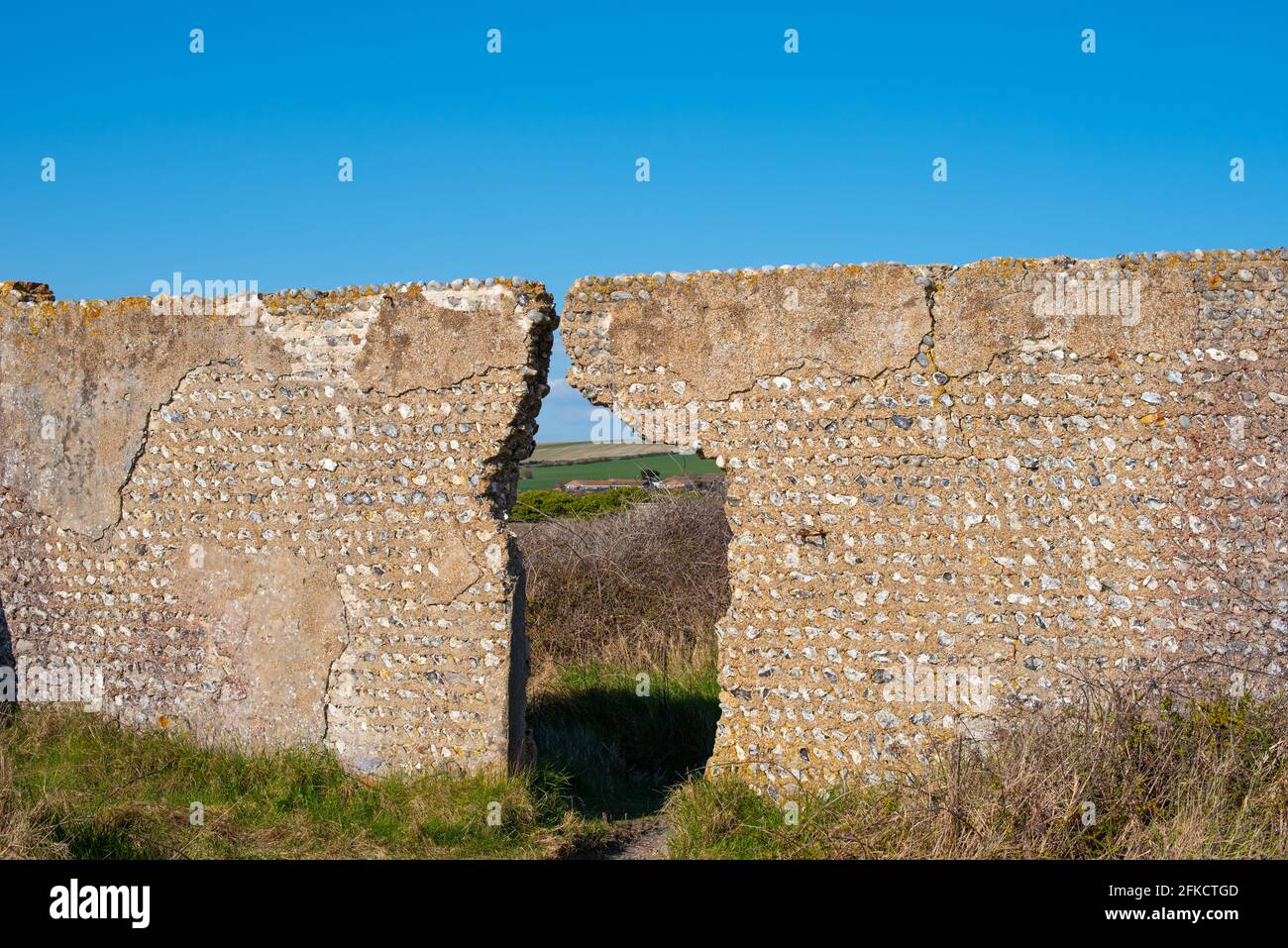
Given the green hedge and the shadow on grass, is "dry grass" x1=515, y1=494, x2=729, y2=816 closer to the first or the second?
the shadow on grass

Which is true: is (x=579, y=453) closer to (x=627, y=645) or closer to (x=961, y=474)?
(x=627, y=645)

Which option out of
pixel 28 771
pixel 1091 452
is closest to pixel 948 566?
pixel 1091 452

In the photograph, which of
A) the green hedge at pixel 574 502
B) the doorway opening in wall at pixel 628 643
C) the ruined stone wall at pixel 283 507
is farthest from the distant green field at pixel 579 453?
the ruined stone wall at pixel 283 507

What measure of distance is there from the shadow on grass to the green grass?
544mm

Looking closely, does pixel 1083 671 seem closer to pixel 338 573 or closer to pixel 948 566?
pixel 948 566

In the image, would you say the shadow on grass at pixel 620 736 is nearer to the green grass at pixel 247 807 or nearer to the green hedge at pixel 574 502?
the green grass at pixel 247 807

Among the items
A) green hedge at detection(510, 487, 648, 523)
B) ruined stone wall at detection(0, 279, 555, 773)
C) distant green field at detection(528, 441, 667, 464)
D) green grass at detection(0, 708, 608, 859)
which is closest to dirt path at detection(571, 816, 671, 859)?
green grass at detection(0, 708, 608, 859)

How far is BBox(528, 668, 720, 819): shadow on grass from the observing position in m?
7.20

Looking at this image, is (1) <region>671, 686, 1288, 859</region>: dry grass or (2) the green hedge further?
(2) the green hedge

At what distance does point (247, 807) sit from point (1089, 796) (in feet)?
15.1

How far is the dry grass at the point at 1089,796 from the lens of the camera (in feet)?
16.4

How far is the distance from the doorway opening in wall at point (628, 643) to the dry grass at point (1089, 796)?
191cm

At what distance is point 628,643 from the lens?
1058 cm
